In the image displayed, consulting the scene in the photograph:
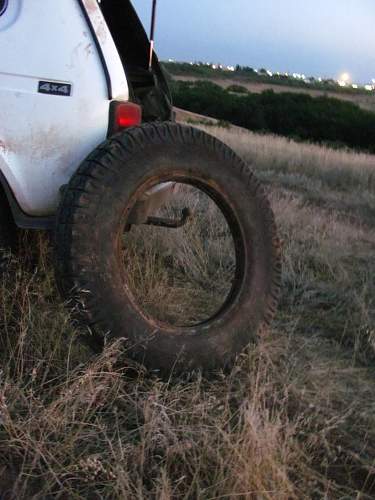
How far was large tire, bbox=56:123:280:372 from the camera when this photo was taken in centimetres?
265

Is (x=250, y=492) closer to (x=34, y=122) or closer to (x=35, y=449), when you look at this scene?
(x=35, y=449)

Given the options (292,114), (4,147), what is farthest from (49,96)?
(292,114)

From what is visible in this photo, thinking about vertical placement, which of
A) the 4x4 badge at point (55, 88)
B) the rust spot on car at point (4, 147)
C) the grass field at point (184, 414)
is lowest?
the grass field at point (184, 414)

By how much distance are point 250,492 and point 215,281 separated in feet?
7.78

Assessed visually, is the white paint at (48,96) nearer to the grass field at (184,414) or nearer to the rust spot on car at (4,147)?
the rust spot on car at (4,147)

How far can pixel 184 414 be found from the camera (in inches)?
96.5

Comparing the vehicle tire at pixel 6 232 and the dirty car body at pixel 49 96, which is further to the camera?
the vehicle tire at pixel 6 232

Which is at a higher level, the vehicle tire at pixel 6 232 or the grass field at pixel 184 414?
the vehicle tire at pixel 6 232

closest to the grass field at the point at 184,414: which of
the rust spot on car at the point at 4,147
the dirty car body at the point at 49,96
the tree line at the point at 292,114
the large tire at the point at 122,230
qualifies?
the large tire at the point at 122,230

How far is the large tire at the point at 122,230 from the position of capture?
2.65 m

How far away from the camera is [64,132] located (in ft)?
9.42

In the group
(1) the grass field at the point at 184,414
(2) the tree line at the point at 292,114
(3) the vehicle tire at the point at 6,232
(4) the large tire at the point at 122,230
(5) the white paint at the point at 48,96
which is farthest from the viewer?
(2) the tree line at the point at 292,114

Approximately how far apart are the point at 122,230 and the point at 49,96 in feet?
2.35

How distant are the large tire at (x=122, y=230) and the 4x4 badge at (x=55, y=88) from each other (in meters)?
0.32
